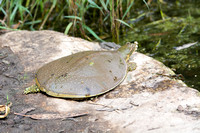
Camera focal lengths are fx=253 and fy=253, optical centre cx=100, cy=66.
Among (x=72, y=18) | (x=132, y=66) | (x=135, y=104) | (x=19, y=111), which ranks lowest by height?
(x=19, y=111)

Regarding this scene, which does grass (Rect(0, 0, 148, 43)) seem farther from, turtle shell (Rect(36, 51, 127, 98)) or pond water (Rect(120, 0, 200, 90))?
turtle shell (Rect(36, 51, 127, 98))

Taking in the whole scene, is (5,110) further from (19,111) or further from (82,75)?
(82,75)

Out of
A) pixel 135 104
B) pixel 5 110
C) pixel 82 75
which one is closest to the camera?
pixel 5 110

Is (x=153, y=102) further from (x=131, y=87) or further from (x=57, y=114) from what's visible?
(x=57, y=114)

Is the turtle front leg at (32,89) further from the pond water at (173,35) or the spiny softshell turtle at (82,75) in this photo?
the pond water at (173,35)

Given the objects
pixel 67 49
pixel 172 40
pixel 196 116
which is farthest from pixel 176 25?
pixel 196 116

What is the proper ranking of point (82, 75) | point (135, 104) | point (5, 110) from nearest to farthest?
point (5, 110)
point (135, 104)
point (82, 75)

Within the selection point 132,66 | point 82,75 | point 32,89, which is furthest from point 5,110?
point 132,66
